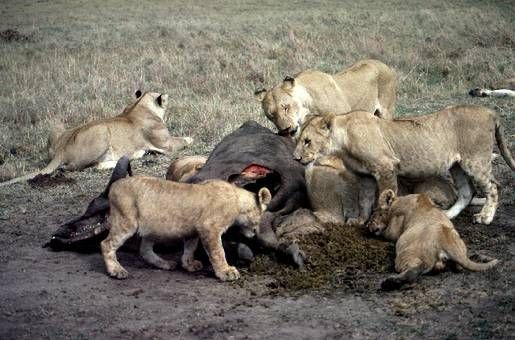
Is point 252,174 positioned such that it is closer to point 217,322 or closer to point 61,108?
point 217,322

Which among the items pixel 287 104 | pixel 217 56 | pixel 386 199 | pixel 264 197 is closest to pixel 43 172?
pixel 287 104

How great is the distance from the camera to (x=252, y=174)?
7.61m

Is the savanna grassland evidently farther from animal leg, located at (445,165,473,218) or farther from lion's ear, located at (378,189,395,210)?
lion's ear, located at (378,189,395,210)

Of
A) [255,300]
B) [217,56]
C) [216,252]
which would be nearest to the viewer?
[255,300]

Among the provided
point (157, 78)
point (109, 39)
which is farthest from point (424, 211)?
point (109, 39)

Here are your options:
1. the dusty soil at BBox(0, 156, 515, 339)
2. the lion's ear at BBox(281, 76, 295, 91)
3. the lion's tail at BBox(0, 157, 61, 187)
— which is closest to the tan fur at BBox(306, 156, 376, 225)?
the dusty soil at BBox(0, 156, 515, 339)

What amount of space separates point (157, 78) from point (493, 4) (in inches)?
529

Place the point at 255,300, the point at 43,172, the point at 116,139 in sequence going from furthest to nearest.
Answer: the point at 116,139
the point at 43,172
the point at 255,300

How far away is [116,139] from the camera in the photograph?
1172 centimetres

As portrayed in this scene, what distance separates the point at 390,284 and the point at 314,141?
1.95 meters

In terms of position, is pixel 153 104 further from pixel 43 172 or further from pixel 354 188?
pixel 354 188

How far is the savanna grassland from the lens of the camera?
5.66 m

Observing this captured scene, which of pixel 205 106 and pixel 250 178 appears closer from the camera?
pixel 250 178

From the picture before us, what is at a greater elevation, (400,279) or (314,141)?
(314,141)
